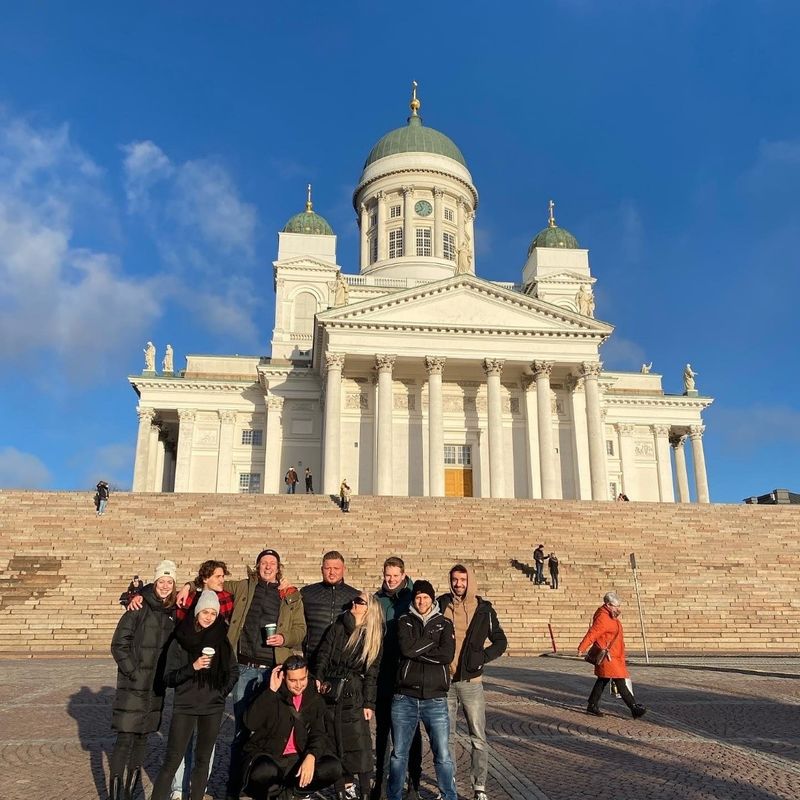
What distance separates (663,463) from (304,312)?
26.8m

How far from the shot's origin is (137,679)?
581cm

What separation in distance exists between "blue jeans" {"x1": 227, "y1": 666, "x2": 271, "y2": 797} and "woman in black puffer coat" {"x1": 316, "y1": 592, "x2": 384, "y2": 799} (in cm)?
51

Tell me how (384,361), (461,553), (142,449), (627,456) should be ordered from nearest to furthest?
(461,553), (384,361), (142,449), (627,456)

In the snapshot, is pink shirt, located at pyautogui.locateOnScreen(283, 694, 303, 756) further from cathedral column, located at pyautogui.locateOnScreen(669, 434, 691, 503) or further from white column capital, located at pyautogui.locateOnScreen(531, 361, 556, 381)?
cathedral column, located at pyautogui.locateOnScreen(669, 434, 691, 503)

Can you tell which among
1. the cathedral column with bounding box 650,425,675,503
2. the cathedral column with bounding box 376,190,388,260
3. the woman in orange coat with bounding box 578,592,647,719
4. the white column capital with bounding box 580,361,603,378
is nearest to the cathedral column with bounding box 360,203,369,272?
the cathedral column with bounding box 376,190,388,260

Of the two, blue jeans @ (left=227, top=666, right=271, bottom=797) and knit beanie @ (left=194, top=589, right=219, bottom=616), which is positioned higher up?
knit beanie @ (left=194, top=589, right=219, bottom=616)

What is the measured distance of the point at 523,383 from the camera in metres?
41.2

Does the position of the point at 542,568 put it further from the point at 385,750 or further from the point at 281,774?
the point at 281,774

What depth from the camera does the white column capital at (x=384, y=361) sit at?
37688mm

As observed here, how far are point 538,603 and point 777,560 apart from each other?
30.0ft

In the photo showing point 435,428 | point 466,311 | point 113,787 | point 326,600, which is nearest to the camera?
point 113,787

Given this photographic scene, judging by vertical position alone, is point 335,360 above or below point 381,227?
below

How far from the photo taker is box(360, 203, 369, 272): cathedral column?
2232 inches

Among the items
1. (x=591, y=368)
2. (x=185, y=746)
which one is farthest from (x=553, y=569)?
(x=591, y=368)
